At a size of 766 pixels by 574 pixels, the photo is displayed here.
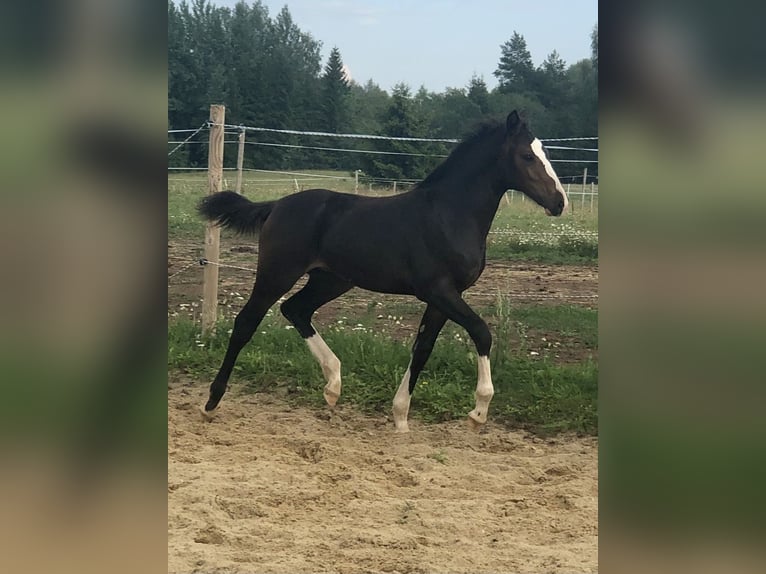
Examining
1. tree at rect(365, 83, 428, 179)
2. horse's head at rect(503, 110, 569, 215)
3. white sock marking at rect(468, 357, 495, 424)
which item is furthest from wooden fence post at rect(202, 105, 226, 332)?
white sock marking at rect(468, 357, 495, 424)

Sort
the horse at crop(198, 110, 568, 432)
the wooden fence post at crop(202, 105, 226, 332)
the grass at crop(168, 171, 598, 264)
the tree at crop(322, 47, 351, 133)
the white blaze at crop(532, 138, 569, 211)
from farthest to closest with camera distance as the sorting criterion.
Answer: the grass at crop(168, 171, 598, 264)
the tree at crop(322, 47, 351, 133)
the wooden fence post at crop(202, 105, 226, 332)
the horse at crop(198, 110, 568, 432)
the white blaze at crop(532, 138, 569, 211)

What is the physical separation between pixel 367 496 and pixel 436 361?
1.97m

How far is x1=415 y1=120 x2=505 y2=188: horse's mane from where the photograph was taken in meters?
4.05

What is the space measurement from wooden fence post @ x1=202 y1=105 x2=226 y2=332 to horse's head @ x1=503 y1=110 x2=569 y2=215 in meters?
2.66

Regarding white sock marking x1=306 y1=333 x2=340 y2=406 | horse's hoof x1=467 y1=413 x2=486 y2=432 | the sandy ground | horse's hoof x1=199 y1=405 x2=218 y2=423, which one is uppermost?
white sock marking x1=306 y1=333 x2=340 y2=406

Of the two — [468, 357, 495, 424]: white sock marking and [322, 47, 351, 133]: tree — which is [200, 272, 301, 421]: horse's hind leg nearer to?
[468, 357, 495, 424]: white sock marking

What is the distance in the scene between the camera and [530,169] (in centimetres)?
384

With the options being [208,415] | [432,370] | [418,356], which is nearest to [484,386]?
[418,356]

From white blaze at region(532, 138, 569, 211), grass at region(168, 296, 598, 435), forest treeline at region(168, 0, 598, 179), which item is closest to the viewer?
white blaze at region(532, 138, 569, 211)

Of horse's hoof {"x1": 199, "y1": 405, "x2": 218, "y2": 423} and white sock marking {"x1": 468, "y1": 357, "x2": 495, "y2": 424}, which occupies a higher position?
white sock marking {"x1": 468, "y1": 357, "x2": 495, "y2": 424}

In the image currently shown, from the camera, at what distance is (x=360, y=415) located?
15.3 feet

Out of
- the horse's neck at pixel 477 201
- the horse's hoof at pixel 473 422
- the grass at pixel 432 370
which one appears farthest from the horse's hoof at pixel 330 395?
the horse's neck at pixel 477 201
